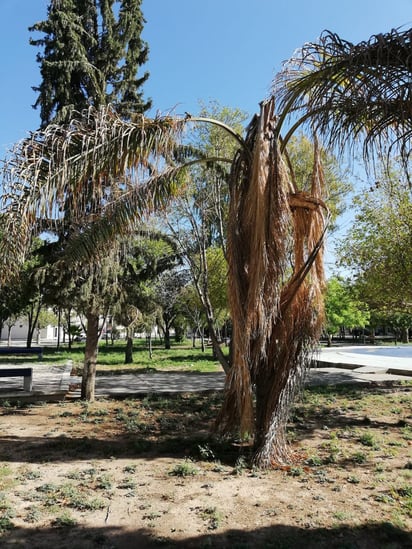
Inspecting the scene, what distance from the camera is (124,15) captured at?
1143 cm

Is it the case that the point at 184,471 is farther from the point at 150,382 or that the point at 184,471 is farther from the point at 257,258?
the point at 150,382

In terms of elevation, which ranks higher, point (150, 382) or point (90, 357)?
point (90, 357)

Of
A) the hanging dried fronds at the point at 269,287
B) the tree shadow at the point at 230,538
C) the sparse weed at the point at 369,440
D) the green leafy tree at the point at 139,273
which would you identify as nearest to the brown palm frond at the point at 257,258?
the hanging dried fronds at the point at 269,287

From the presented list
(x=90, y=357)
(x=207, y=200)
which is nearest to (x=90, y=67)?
(x=207, y=200)

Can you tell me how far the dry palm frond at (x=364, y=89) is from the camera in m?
3.32

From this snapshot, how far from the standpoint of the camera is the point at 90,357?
31.8 feet

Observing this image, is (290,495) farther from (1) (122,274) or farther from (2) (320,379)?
(2) (320,379)

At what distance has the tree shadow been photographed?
3469 millimetres

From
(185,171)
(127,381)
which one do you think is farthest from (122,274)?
(185,171)

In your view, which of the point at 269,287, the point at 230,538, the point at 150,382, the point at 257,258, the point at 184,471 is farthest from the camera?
the point at 150,382

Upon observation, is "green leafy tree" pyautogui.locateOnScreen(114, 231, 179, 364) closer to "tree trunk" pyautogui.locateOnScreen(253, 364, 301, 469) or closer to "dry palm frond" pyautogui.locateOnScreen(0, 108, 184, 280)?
"dry palm frond" pyautogui.locateOnScreen(0, 108, 184, 280)

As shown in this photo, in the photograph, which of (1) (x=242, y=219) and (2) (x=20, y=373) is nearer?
(1) (x=242, y=219)

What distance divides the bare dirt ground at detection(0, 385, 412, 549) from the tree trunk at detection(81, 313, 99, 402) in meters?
1.59

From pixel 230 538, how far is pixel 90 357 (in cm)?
667
